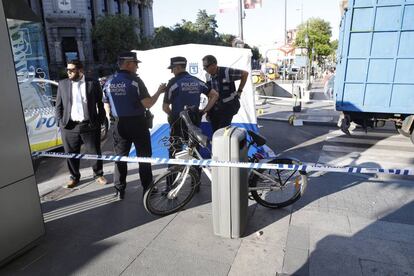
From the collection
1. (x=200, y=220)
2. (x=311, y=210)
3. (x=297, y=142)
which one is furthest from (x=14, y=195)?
(x=297, y=142)

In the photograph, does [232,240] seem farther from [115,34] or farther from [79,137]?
[115,34]

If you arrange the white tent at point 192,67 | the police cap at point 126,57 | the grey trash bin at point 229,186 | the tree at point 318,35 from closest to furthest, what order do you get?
1. the grey trash bin at point 229,186
2. the police cap at point 126,57
3. the white tent at point 192,67
4. the tree at point 318,35

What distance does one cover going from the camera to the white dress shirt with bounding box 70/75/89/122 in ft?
15.3

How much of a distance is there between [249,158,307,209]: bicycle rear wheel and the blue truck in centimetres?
341

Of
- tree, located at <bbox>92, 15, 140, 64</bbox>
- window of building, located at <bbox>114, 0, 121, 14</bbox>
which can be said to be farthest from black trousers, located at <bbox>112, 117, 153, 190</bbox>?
window of building, located at <bbox>114, 0, 121, 14</bbox>

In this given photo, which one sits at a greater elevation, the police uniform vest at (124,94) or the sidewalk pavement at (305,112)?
the police uniform vest at (124,94)

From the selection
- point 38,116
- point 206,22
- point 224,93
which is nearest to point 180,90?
point 224,93

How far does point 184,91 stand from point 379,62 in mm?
4177

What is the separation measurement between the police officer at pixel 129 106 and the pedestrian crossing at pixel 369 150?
3.64 meters

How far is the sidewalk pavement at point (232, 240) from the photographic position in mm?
3070

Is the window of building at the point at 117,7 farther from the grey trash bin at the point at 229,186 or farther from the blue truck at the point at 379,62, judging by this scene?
the grey trash bin at the point at 229,186

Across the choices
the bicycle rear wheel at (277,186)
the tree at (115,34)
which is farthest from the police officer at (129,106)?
the tree at (115,34)

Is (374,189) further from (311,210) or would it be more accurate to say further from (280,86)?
(280,86)

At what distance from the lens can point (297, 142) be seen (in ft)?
25.6
